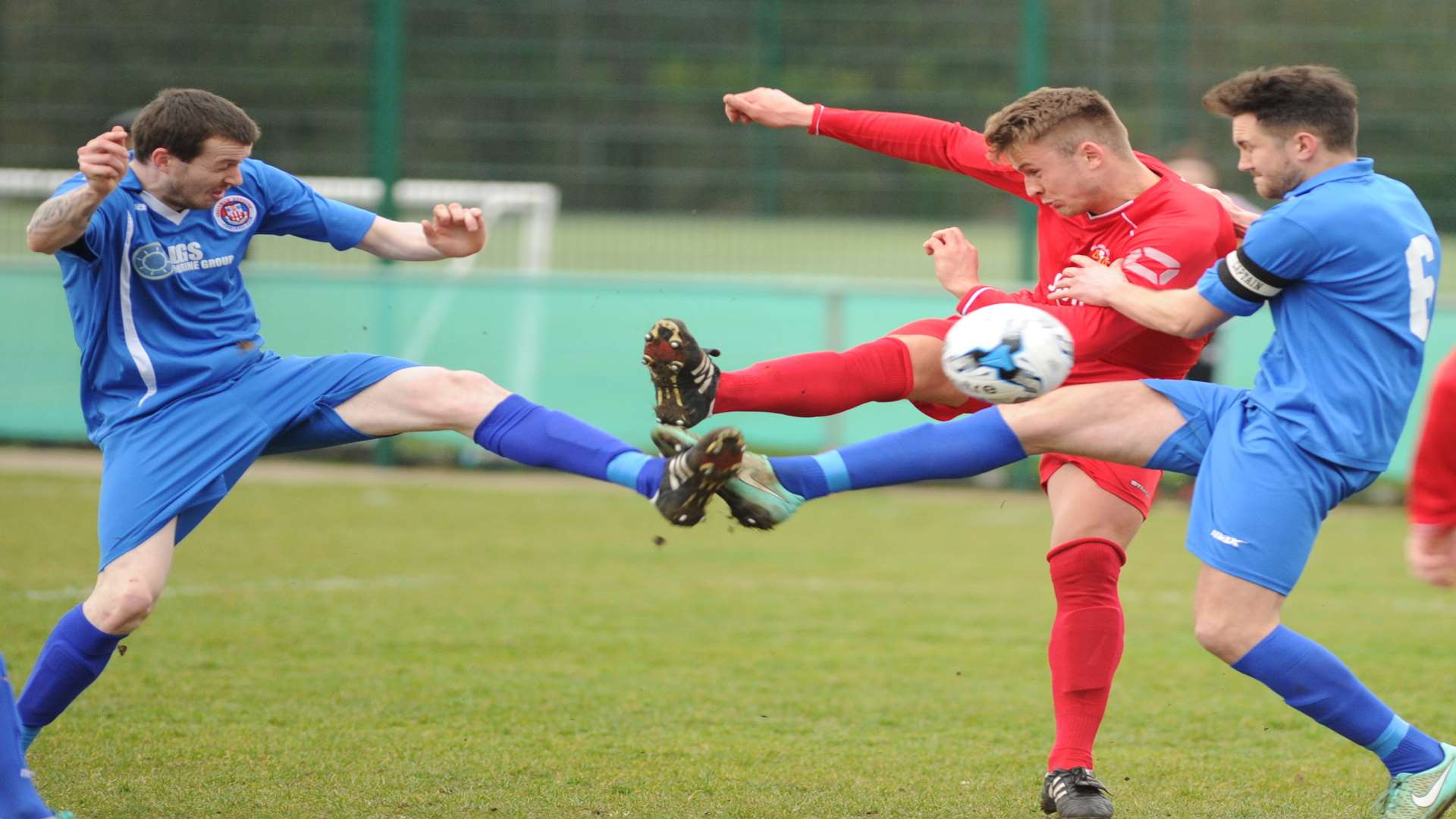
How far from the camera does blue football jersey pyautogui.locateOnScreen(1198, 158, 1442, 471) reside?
161 inches

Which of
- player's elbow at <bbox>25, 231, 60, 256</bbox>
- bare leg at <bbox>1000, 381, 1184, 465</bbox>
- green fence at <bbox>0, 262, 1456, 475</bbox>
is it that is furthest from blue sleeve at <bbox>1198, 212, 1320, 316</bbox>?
green fence at <bbox>0, 262, 1456, 475</bbox>

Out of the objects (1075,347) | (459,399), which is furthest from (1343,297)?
(459,399)

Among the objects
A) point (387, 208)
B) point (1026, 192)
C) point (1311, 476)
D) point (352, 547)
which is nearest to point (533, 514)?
point (352, 547)

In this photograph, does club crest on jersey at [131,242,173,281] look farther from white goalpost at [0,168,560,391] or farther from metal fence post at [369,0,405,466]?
metal fence post at [369,0,405,466]

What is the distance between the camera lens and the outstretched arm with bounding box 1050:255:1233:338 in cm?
427

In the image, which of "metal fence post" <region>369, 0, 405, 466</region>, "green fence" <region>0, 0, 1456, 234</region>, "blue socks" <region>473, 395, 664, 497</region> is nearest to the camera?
"blue socks" <region>473, 395, 664, 497</region>

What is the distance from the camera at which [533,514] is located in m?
11.3

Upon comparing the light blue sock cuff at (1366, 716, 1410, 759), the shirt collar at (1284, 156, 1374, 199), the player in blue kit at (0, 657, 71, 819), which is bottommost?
→ the player in blue kit at (0, 657, 71, 819)

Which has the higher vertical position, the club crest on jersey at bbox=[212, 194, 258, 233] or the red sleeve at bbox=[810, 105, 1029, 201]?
the red sleeve at bbox=[810, 105, 1029, 201]

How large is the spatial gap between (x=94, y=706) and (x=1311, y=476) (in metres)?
4.37

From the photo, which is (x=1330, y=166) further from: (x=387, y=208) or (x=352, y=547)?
(x=387, y=208)

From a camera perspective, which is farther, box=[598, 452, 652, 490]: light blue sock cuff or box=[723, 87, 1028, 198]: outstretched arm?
box=[723, 87, 1028, 198]: outstretched arm

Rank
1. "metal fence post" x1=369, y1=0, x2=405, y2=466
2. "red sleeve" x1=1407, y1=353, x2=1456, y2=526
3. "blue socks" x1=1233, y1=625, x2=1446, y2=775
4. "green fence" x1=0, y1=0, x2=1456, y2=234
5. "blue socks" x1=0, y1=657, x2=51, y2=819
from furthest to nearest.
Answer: "metal fence post" x1=369, y1=0, x2=405, y2=466 < "green fence" x1=0, y1=0, x2=1456, y2=234 < "blue socks" x1=1233, y1=625, x2=1446, y2=775 < "blue socks" x1=0, y1=657, x2=51, y2=819 < "red sleeve" x1=1407, y1=353, x2=1456, y2=526

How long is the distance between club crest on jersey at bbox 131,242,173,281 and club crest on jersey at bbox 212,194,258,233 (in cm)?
21
